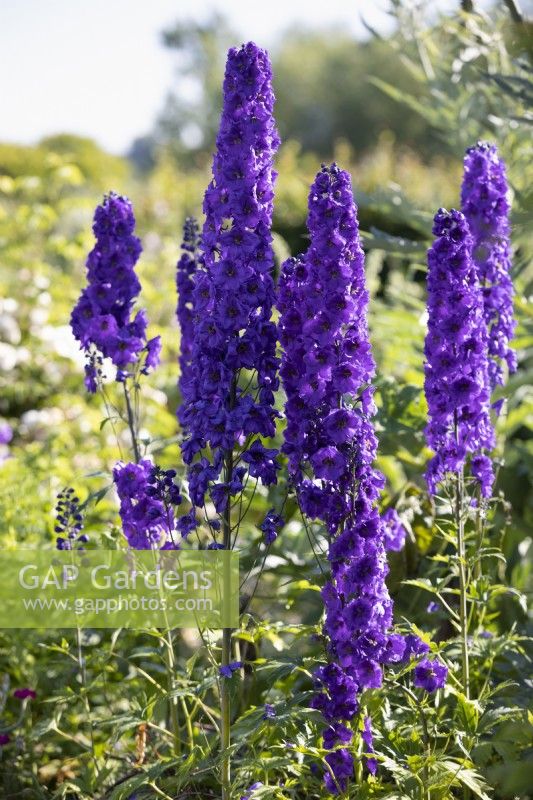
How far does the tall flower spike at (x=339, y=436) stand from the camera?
195 centimetres

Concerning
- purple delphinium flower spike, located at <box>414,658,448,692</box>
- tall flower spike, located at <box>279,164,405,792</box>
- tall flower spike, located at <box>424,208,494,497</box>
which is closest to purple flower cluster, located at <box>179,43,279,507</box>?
tall flower spike, located at <box>279,164,405,792</box>

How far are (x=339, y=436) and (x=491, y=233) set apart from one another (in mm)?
842

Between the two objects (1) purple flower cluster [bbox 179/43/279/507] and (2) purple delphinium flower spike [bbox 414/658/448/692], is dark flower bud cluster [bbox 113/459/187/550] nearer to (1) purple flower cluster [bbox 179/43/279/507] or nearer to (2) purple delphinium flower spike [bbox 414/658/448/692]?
(1) purple flower cluster [bbox 179/43/279/507]


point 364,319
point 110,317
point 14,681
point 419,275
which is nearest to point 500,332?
point 364,319

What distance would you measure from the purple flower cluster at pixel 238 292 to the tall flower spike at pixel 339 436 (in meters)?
0.06

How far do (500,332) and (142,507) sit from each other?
1015 millimetres

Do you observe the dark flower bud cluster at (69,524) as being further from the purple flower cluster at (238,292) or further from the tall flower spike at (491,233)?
the tall flower spike at (491,233)

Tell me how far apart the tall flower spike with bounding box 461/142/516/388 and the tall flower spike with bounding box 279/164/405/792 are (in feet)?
1.85

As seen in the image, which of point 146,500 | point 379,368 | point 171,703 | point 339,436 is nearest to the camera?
point 339,436

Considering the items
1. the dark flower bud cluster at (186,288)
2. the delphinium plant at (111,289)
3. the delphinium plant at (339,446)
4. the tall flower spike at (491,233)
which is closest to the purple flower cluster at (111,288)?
the delphinium plant at (111,289)

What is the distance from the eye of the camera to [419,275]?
29.6ft

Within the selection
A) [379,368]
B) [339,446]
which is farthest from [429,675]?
[379,368]

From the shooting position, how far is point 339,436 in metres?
1.94

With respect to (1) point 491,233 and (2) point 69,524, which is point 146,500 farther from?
(1) point 491,233
